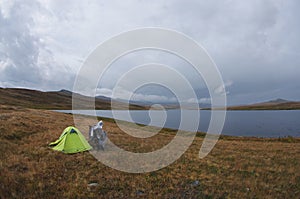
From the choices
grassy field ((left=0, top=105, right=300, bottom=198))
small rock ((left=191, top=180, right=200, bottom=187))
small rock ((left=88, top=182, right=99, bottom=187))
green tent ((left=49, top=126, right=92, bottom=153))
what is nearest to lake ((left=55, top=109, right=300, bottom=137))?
grassy field ((left=0, top=105, right=300, bottom=198))

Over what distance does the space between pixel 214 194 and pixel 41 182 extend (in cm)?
760

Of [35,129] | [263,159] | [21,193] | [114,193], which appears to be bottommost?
[263,159]

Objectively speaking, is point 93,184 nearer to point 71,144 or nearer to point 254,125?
point 71,144

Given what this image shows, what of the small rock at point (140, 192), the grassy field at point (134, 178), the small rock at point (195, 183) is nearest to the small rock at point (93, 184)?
the grassy field at point (134, 178)

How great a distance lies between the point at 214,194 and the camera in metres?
8.39

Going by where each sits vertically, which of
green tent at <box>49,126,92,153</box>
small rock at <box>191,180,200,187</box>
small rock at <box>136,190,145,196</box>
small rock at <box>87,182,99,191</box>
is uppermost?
green tent at <box>49,126,92,153</box>

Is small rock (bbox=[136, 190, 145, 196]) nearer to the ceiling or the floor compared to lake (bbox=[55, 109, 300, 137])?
nearer to the ceiling

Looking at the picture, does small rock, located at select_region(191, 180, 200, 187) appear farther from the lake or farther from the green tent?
the lake

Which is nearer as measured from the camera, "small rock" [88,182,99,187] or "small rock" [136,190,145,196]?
"small rock" [136,190,145,196]

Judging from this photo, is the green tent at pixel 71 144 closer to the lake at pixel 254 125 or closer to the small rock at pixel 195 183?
the small rock at pixel 195 183

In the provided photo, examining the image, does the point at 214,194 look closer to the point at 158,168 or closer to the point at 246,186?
the point at 246,186

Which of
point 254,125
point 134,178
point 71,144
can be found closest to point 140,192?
point 134,178

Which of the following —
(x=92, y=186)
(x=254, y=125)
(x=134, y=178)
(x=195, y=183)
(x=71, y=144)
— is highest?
(x=71, y=144)

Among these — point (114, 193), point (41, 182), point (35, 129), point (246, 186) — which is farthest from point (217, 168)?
point (35, 129)
